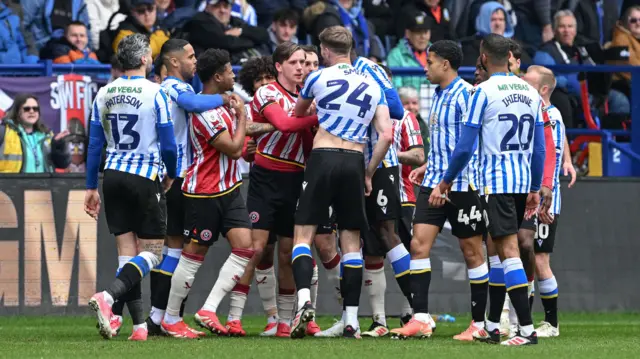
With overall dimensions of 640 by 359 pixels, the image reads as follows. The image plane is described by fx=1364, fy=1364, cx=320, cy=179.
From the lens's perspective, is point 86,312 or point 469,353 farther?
point 86,312

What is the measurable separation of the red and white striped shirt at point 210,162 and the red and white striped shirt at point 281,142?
31 cm

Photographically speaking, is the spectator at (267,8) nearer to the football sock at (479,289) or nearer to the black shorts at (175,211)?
the black shorts at (175,211)

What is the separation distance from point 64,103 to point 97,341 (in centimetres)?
458

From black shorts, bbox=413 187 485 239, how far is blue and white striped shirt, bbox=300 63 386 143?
80 cm

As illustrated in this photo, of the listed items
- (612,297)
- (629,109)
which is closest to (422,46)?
(629,109)

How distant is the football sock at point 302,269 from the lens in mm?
10469

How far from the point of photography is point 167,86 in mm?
11312

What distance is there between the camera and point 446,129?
11.2 metres

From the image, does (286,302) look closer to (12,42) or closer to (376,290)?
(376,290)

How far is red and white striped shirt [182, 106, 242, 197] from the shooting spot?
11.2 meters

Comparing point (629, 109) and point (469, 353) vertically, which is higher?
point (629, 109)

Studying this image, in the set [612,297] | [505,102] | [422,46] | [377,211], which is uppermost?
[422,46]

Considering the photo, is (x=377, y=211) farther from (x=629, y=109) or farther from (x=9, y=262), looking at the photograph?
(x=629, y=109)

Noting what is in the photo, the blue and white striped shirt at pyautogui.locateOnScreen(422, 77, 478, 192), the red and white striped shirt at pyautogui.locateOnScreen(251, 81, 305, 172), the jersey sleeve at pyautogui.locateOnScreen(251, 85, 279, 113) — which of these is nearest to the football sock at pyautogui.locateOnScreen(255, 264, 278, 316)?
the red and white striped shirt at pyautogui.locateOnScreen(251, 81, 305, 172)
